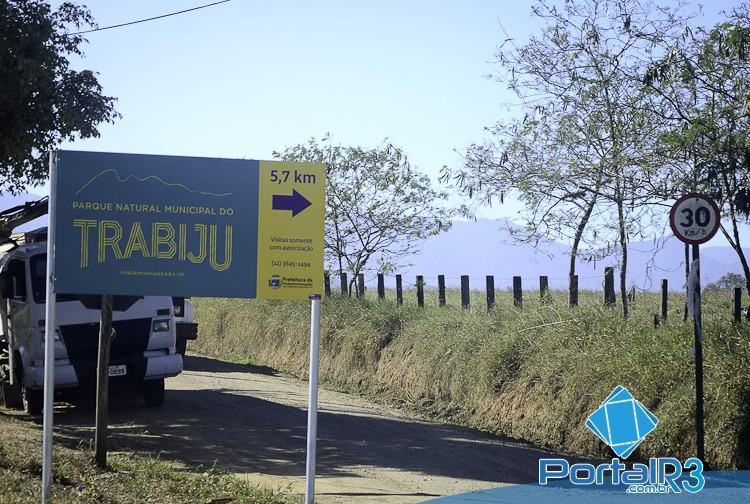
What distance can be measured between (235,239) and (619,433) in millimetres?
6804

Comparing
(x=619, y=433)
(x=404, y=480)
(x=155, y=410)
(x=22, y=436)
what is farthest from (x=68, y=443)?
(x=619, y=433)

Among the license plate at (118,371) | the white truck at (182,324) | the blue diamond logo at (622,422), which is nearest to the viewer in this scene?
the blue diamond logo at (622,422)

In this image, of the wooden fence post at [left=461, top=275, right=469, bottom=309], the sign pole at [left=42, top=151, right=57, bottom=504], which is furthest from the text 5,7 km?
the wooden fence post at [left=461, top=275, right=469, bottom=309]

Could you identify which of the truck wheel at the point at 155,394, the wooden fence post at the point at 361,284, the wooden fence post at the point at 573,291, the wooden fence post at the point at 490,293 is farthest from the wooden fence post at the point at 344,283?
the truck wheel at the point at 155,394

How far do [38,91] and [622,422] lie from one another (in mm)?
10340

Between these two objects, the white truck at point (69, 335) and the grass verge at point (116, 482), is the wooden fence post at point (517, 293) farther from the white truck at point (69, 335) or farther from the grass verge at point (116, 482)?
the grass verge at point (116, 482)

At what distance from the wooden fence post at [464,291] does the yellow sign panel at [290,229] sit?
1187 centimetres

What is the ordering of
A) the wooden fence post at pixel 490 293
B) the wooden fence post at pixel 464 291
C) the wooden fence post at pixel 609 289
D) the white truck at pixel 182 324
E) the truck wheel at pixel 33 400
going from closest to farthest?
the truck wheel at pixel 33 400, the wooden fence post at pixel 609 289, the wooden fence post at pixel 490 293, the white truck at pixel 182 324, the wooden fence post at pixel 464 291

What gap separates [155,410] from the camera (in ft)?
51.6

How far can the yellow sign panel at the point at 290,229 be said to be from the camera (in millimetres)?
8594

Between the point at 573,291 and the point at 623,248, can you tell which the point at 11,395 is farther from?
the point at 623,248

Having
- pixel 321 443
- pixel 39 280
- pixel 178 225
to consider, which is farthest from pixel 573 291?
pixel 178 225

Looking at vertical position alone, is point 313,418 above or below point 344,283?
below

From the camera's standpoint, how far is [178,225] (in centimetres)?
880
